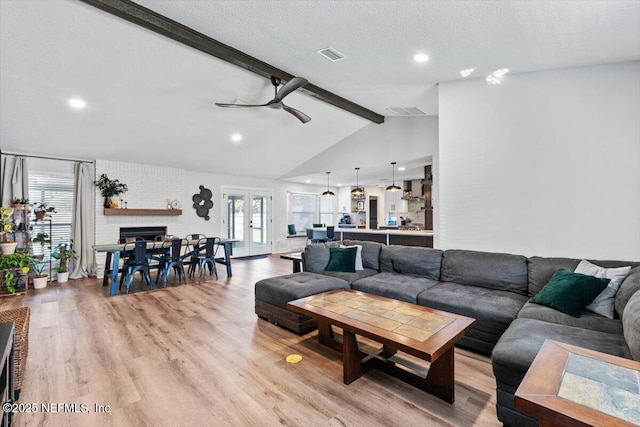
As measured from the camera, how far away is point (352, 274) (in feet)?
13.0

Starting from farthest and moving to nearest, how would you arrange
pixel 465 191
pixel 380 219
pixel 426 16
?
pixel 380 219 < pixel 465 191 < pixel 426 16

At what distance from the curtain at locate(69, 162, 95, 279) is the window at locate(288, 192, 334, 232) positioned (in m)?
5.41

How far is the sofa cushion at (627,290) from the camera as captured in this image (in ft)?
7.20

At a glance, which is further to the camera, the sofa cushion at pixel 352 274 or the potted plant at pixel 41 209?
the potted plant at pixel 41 209

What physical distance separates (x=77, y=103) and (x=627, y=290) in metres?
6.66

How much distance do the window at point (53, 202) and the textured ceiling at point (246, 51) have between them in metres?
0.57

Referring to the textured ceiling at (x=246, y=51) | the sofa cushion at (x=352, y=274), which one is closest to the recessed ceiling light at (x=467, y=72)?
the textured ceiling at (x=246, y=51)

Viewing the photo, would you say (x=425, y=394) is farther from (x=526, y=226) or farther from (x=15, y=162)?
(x=15, y=162)

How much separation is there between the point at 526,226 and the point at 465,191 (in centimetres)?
84

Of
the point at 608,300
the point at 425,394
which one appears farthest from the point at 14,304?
the point at 608,300

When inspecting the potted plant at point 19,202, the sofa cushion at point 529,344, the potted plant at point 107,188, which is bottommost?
the sofa cushion at point 529,344

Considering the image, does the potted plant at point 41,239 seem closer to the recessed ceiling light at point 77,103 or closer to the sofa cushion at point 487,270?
the recessed ceiling light at point 77,103

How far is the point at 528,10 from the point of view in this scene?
2479 millimetres

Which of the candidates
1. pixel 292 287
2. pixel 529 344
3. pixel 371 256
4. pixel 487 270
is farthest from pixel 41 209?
pixel 529 344
